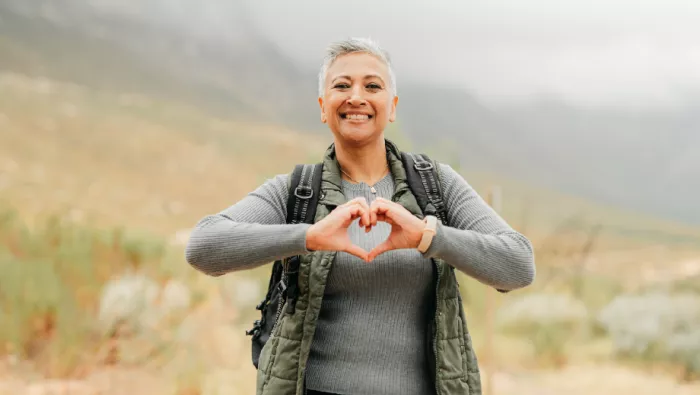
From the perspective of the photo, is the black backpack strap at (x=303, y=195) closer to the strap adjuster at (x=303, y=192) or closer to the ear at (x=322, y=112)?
the strap adjuster at (x=303, y=192)

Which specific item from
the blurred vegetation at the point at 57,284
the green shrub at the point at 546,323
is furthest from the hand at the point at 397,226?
the green shrub at the point at 546,323

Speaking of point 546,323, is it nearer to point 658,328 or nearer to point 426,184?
point 658,328

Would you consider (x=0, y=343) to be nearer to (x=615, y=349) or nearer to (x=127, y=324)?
(x=127, y=324)

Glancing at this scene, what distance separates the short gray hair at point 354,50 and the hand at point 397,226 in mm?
340

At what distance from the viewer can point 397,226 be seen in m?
1.06

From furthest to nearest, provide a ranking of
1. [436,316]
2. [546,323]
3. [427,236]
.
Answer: [546,323]
[436,316]
[427,236]

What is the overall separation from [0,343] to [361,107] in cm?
370

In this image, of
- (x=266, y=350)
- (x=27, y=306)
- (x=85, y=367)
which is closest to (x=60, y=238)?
(x=27, y=306)

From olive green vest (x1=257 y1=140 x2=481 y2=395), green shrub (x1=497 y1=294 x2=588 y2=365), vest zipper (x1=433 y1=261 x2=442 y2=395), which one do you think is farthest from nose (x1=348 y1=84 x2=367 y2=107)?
green shrub (x1=497 y1=294 x2=588 y2=365)

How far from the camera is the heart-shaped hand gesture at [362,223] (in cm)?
105

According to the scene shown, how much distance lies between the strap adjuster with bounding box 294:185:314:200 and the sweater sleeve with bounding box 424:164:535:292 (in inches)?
10.2

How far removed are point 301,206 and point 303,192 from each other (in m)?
0.03

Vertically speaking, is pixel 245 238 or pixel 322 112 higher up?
pixel 322 112

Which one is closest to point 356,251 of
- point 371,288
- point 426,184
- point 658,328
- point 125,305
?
point 371,288
